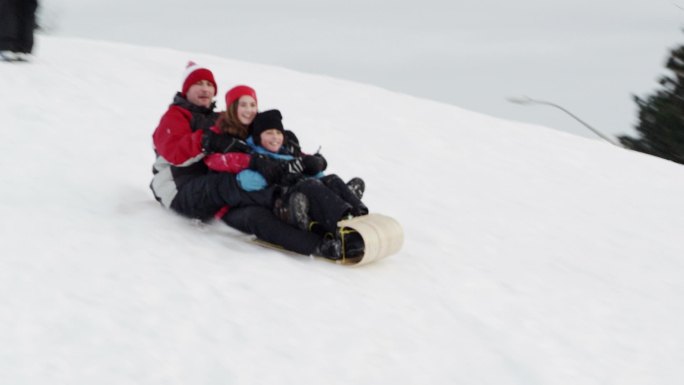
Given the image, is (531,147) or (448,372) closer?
(448,372)

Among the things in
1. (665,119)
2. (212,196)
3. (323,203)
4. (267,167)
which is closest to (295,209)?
(323,203)

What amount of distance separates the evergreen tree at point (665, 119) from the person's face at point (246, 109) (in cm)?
2080

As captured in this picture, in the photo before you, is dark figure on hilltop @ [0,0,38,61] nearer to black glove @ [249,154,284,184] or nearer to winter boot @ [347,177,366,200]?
black glove @ [249,154,284,184]

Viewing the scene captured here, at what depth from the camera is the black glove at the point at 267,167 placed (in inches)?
204

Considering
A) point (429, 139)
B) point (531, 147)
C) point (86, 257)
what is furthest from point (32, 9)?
point (86, 257)

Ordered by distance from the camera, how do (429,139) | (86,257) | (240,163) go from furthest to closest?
(429,139)
(240,163)
(86,257)

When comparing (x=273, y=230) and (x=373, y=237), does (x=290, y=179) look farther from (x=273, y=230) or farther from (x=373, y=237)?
(x=373, y=237)

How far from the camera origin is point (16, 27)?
9.67 meters

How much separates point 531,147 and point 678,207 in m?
1.88

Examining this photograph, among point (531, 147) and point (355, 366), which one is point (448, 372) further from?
point (531, 147)

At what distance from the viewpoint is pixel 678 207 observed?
330 inches

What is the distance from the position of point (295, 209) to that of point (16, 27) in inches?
225

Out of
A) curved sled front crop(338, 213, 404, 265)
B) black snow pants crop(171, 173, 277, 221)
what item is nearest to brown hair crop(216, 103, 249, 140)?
black snow pants crop(171, 173, 277, 221)

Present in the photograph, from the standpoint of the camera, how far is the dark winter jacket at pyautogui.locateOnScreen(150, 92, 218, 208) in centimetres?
544
